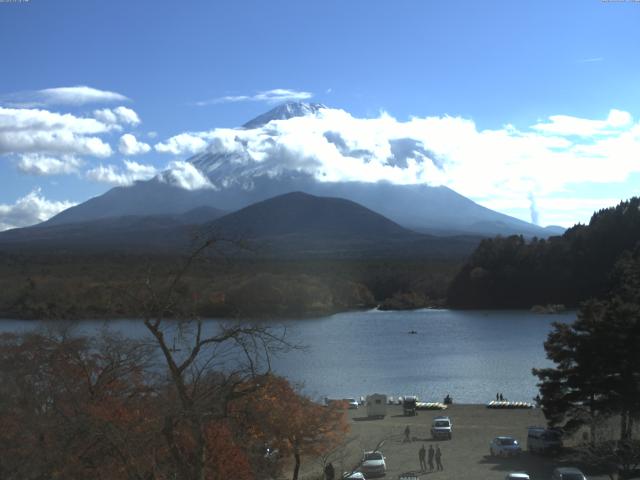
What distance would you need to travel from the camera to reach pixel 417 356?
35.5 meters

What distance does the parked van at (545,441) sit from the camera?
14125 mm

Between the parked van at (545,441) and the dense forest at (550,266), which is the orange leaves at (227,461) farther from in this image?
the dense forest at (550,266)

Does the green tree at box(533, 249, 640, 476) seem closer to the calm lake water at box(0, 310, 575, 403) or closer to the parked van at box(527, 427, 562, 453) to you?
the parked van at box(527, 427, 562, 453)

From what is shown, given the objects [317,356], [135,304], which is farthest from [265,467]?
[317,356]

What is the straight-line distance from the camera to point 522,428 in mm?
17875

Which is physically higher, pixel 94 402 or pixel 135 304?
pixel 135 304

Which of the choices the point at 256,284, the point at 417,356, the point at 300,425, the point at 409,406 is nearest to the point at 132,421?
the point at 300,425

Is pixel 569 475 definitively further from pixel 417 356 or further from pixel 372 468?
pixel 417 356

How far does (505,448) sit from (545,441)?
742mm

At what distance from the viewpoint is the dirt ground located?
13219mm

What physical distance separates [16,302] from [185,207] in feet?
468

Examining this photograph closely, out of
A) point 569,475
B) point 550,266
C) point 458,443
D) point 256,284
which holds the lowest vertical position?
point 458,443

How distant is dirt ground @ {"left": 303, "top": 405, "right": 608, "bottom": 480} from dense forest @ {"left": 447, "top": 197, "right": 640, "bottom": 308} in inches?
1658

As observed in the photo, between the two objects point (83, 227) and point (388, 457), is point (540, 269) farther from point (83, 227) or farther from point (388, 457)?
point (83, 227)
